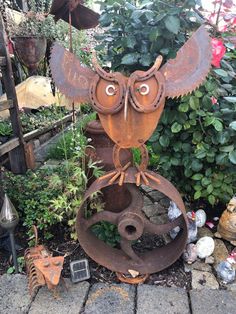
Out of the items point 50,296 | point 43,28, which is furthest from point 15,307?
point 43,28

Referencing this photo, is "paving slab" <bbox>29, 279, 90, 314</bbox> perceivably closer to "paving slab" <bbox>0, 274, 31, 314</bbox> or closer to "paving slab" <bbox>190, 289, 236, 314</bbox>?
"paving slab" <bbox>0, 274, 31, 314</bbox>

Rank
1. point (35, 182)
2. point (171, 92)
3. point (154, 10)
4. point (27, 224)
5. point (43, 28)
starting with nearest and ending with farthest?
1. point (171, 92)
2. point (154, 10)
3. point (27, 224)
4. point (35, 182)
5. point (43, 28)

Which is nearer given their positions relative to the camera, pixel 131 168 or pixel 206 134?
pixel 131 168

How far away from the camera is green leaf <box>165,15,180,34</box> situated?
1874 millimetres

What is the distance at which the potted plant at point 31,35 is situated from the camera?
13.1 feet

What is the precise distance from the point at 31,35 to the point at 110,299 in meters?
3.55

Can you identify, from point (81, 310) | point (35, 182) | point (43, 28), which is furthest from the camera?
point (43, 28)

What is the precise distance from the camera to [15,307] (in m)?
1.79

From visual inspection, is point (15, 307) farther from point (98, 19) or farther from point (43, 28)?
point (43, 28)

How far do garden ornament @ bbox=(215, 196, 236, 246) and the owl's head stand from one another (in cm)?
99

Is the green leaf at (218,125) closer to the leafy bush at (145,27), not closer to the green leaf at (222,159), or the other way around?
the green leaf at (222,159)

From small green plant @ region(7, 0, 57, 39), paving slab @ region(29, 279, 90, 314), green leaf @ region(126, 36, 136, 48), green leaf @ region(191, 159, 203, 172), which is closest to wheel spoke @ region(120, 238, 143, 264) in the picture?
paving slab @ region(29, 279, 90, 314)

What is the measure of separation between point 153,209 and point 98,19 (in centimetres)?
163

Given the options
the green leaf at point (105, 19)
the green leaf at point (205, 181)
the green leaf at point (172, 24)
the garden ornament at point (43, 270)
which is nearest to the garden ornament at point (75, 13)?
the green leaf at point (105, 19)
